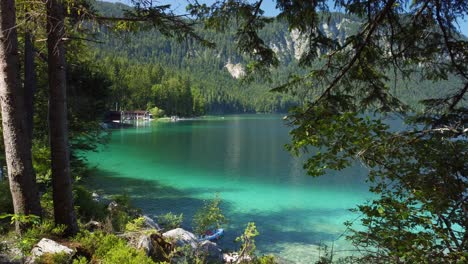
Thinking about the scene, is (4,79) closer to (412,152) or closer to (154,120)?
(412,152)

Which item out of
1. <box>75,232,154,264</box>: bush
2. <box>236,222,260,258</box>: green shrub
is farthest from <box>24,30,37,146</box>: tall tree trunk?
<box>236,222,260,258</box>: green shrub

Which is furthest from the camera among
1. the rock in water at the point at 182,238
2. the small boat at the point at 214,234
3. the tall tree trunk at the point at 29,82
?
the small boat at the point at 214,234

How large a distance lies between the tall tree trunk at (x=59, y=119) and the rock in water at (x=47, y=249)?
35.3 inches

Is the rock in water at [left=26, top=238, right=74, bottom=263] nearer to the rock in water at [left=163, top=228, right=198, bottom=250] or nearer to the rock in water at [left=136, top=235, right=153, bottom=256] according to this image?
the rock in water at [left=136, top=235, right=153, bottom=256]

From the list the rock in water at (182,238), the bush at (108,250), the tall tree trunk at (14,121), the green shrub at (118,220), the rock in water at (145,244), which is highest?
the tall tree trunk at (14,121)

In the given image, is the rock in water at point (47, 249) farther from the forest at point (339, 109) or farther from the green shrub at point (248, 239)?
the green shrub at point (248, 239)

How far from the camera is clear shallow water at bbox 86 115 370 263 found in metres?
14.9

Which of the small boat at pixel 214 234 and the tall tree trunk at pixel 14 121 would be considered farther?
the small boat at pixel 214 234

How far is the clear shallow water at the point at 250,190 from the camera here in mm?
14934

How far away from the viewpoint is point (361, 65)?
4.84m

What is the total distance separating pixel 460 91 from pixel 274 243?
10596 mm

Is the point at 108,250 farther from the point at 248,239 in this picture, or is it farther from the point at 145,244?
the point at 248,239

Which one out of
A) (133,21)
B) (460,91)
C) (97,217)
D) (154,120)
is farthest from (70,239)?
(154,120)

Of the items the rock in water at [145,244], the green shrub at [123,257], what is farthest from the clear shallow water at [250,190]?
the green shrub at [123,257]
